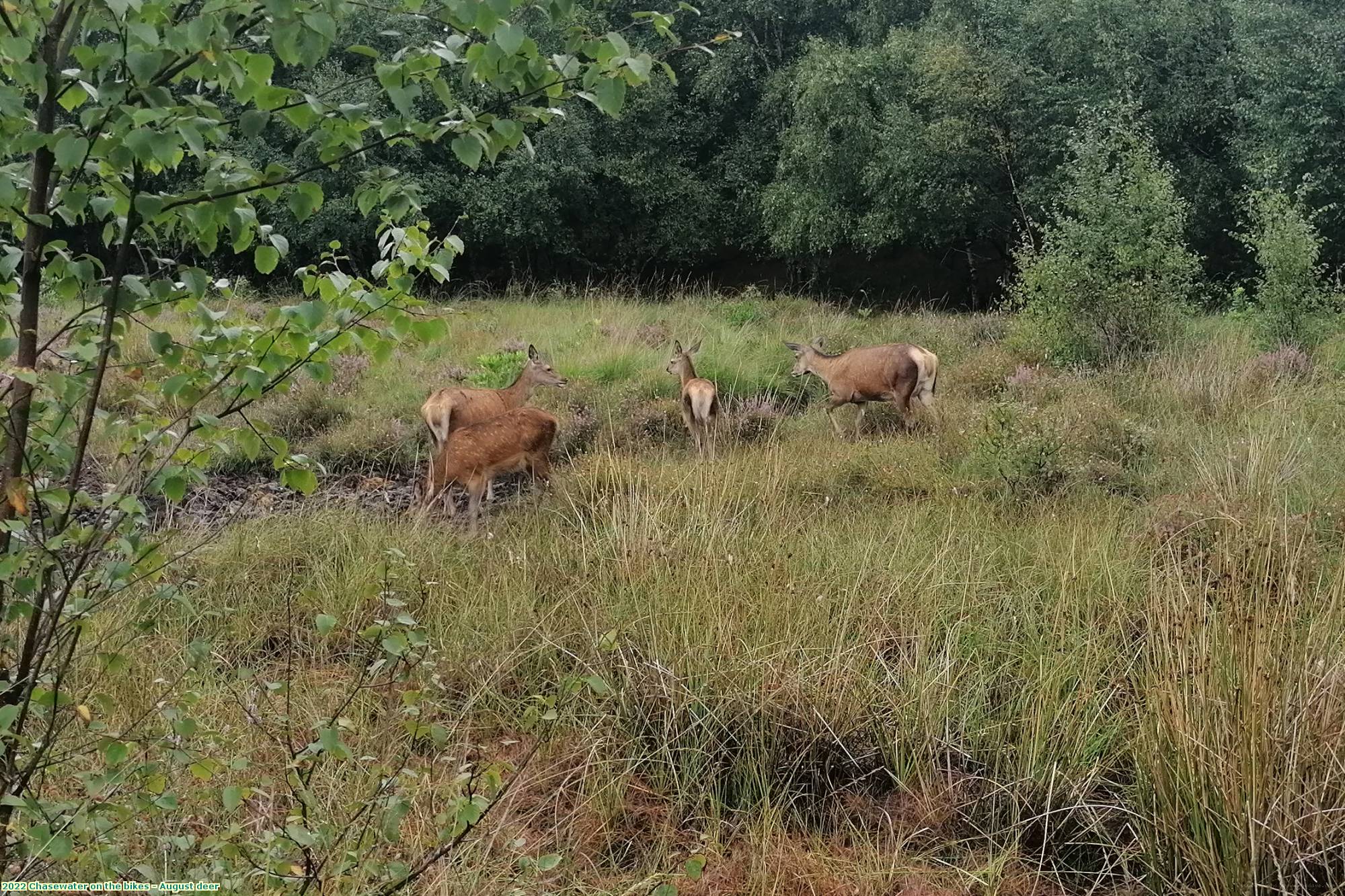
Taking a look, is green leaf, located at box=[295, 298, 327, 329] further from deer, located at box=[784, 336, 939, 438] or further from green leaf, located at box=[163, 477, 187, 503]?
deer, located at box=[784, 336, 939, 438]

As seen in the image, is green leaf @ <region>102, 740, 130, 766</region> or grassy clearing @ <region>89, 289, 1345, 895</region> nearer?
green leaf @ <region>102, 740, 130, 766</region>

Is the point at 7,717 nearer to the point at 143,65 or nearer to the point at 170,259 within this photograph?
the point at 170,259

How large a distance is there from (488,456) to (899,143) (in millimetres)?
15330

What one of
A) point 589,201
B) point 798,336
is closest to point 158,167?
point 798,336

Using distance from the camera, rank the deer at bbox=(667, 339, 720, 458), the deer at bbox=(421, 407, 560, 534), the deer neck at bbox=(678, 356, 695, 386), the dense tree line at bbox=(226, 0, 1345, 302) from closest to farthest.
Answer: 1. the deer at bbox=(421, 407, 560, 534)
2. the deer at bbox=(667, 339, 720, 458)
3. the deer neck at bbox=(678, 356, 695, 386)
4. the dense tree line at bbox=(226, 0, 1345, 302)

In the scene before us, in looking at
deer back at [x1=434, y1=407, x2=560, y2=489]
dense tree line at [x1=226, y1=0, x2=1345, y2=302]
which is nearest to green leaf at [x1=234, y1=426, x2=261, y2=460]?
deer back at [x1=434, y1=407, x2=560, y2=489]

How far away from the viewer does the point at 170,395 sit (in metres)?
2.30

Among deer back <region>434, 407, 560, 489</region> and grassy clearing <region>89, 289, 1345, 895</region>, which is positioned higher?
grassy clearing <region>89, 289, 1345, 895</region>

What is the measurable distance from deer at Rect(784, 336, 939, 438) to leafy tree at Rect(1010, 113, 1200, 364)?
226 centimetres

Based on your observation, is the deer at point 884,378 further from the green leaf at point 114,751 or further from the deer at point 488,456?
the green leaf at point 114,751

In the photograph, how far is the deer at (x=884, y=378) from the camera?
1158 cm

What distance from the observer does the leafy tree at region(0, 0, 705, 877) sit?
201 centimetres

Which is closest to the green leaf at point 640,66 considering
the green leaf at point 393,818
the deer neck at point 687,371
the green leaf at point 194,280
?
the green leaf at point 194,280

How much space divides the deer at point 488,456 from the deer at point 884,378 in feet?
11.7
